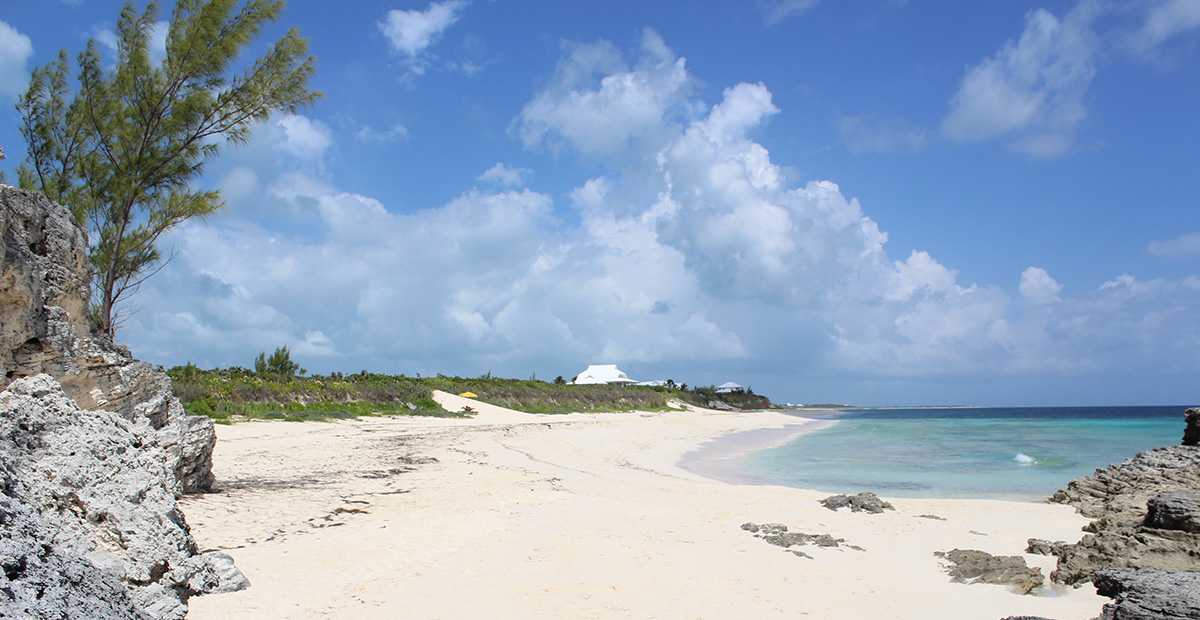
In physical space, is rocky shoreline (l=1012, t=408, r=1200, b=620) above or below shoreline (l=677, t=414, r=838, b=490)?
→ above

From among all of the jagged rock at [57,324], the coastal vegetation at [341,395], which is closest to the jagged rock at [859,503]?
the jagged rock at [57,324]

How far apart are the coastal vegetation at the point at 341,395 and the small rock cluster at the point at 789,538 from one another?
14.5 meters

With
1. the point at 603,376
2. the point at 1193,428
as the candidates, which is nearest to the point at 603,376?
the point at 603,376

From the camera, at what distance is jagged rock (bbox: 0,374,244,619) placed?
3342 millimetres

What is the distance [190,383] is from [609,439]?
44.1 feet

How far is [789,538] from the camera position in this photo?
6777 mm

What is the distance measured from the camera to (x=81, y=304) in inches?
213

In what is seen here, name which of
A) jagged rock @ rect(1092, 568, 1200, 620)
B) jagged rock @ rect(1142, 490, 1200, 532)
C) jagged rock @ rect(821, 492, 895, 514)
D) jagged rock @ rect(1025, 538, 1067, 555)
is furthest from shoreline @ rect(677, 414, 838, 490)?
jagged rock @ rect(1092, 568, 1200, 620)

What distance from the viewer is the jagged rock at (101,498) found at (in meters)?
3.34

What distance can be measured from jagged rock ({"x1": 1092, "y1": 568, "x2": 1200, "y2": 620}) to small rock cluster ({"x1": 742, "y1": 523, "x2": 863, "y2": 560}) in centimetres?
295

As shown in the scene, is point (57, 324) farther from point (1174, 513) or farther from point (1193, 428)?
point (1193, 428)

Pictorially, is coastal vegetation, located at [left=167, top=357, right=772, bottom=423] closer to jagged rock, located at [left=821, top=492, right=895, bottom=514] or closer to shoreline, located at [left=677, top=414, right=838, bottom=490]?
shoreline, located at [left=677, top=414, right=838, bottom=490]

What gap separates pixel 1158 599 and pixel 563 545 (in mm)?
4561

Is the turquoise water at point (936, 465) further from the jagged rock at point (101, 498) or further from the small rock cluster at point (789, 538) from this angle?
the jagged rock at point (101, 498)
